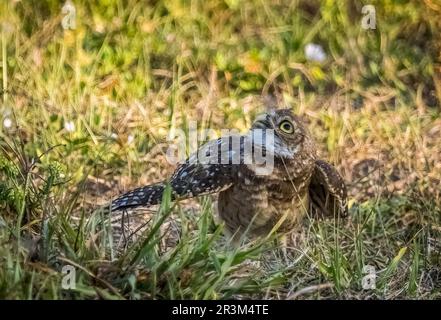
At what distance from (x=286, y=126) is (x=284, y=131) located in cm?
3

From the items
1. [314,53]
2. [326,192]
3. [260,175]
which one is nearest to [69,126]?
[260,175]

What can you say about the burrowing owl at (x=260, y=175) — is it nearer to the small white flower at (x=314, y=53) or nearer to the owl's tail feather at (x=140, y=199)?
the owl's tail feather at (x=140, y=199)

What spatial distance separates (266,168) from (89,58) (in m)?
2.11

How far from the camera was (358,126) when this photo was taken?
20.2ft

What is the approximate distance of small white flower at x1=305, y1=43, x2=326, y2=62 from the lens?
264 inches

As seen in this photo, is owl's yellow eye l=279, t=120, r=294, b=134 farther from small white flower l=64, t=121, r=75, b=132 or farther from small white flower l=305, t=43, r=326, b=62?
small white flower l=305, t=43, r=326, b=62

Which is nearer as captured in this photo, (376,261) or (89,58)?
(376,261)

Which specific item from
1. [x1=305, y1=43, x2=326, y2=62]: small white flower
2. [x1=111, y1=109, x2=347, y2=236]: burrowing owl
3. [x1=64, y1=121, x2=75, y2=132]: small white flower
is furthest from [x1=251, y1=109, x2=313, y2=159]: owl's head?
[x1=305, y1=43, x2=326, y2=62]: small white flower

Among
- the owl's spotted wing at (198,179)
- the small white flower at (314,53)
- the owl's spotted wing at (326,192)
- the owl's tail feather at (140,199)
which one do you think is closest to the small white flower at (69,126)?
the owl's spotted wing at (198,179)

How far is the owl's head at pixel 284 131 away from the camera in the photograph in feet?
15.4
